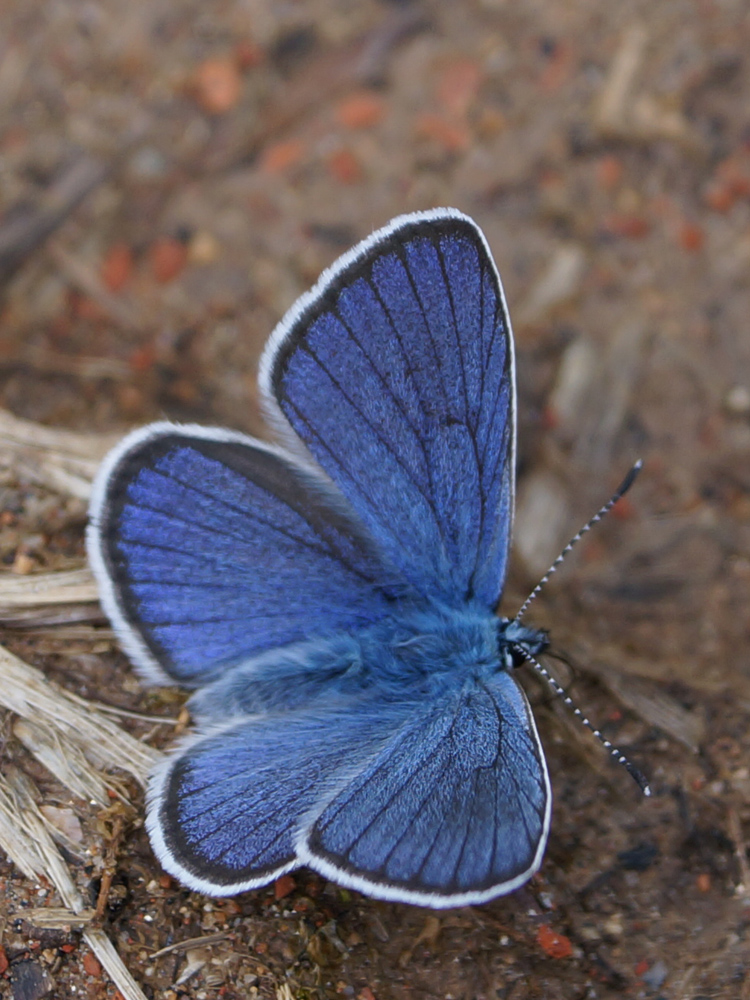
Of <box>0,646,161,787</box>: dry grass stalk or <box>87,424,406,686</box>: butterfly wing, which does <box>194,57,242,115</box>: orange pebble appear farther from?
<box>0,646,161,787</box>: dry grass stalk

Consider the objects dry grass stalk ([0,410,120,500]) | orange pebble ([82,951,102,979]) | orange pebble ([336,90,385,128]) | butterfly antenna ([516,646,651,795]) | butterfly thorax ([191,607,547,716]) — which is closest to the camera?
orange pebble ([82,951,102,979])

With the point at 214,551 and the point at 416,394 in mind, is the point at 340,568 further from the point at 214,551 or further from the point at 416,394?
the point at 416,394

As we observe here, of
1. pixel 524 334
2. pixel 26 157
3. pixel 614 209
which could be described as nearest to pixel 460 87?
pixel 614 209

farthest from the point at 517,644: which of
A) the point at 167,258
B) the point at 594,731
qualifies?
the point at 167,258

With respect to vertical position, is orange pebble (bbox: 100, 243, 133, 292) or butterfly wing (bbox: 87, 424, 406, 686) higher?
orange pebble (bbox: 100, 243, 133, 292)

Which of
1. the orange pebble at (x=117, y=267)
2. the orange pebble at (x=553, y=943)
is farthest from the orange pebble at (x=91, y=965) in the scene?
the orange pebble at (x=117, y=267)

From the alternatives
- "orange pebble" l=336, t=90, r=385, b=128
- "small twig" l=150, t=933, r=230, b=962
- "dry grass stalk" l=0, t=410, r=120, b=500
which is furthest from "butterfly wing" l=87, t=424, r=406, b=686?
"orange pebble" l=336, t=90, r=385, b=128

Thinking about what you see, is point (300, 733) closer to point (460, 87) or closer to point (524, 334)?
point (524, 334)
